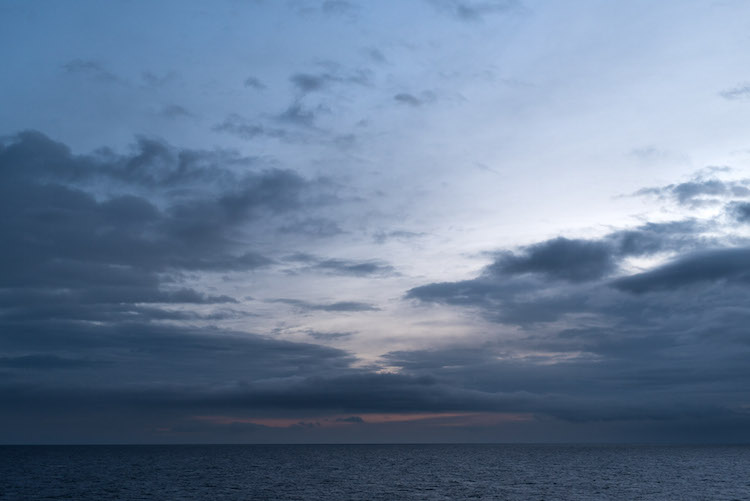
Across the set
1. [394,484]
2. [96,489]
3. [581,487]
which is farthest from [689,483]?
[96,489]

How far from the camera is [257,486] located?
372ft

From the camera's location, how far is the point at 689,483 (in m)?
124

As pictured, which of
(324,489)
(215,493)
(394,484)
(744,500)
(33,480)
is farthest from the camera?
(33,480)

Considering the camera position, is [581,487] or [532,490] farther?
[581,487]

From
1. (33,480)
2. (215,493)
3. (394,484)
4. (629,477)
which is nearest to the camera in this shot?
(215,493)

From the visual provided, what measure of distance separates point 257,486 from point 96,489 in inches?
1086

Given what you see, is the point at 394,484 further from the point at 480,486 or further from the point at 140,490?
the point at 140,490

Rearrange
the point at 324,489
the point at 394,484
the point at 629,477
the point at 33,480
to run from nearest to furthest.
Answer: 1. the point at 324,489
2. the point at 394,484
3. the point at 33,480
4. the point at 629,477

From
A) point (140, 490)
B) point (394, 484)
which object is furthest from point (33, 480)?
point (394, 484)

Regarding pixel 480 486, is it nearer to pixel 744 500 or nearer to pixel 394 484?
pixel 394 484

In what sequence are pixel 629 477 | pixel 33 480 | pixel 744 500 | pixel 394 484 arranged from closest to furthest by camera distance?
pixel 744 500 < pixel 394 484 < pixel 33 480 < pixel 629 477

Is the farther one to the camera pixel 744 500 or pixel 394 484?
pixel 394 484

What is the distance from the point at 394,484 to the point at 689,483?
59.9m

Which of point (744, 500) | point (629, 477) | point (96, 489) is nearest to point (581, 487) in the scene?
point (744, 500)
